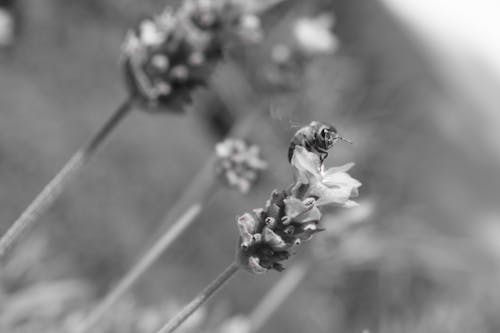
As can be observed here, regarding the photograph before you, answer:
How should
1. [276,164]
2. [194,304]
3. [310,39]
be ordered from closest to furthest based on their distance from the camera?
[194,304] → [310,39] → [276,164]

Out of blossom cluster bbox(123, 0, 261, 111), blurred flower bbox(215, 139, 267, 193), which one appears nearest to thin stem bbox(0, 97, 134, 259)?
blossom cluster bbox(123, 0, 261, 111)

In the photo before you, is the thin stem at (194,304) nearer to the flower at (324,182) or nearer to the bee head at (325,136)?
the flower at (324,182)

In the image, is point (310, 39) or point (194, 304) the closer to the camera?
point (194, 304)

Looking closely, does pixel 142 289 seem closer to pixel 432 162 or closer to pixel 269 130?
pixel 269 130

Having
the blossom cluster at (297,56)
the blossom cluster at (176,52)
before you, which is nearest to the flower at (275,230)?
the blossom cluster at (176,52)

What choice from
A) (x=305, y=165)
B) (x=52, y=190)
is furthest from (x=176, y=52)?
(x=305, y=165)

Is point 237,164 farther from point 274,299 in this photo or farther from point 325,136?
point 274,299
